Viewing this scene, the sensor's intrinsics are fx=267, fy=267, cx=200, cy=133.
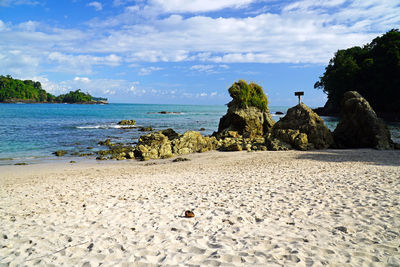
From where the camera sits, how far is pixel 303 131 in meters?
19.9

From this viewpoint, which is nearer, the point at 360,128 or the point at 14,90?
the point at 360,128

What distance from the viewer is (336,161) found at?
13789 millimetres

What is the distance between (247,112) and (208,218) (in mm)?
19646

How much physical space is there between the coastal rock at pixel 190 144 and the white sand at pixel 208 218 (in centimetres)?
726

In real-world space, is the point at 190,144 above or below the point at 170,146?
above

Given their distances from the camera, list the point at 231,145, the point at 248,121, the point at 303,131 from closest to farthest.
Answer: the point at 231,145 → the point at 303,131 → the point at 248,121

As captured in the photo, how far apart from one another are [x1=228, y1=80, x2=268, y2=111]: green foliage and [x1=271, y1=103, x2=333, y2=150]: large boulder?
5.30m

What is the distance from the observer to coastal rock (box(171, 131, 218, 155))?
754 inches

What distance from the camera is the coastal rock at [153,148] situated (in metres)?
17.7

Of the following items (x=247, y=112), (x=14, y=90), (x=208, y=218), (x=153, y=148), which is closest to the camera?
(x=208, y=218)

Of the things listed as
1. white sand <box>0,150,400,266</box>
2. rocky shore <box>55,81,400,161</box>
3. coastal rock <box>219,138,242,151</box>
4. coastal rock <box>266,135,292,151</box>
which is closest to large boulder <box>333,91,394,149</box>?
rocky shore <box>55,81,400,161</box>

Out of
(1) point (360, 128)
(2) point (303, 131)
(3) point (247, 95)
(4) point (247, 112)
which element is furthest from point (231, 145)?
(1) point (360, 128)

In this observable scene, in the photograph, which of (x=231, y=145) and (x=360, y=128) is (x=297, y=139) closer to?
(x=231, y=145)

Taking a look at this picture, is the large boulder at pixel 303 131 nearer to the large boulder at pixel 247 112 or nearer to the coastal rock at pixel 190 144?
the large boulder at pixel 247 112
